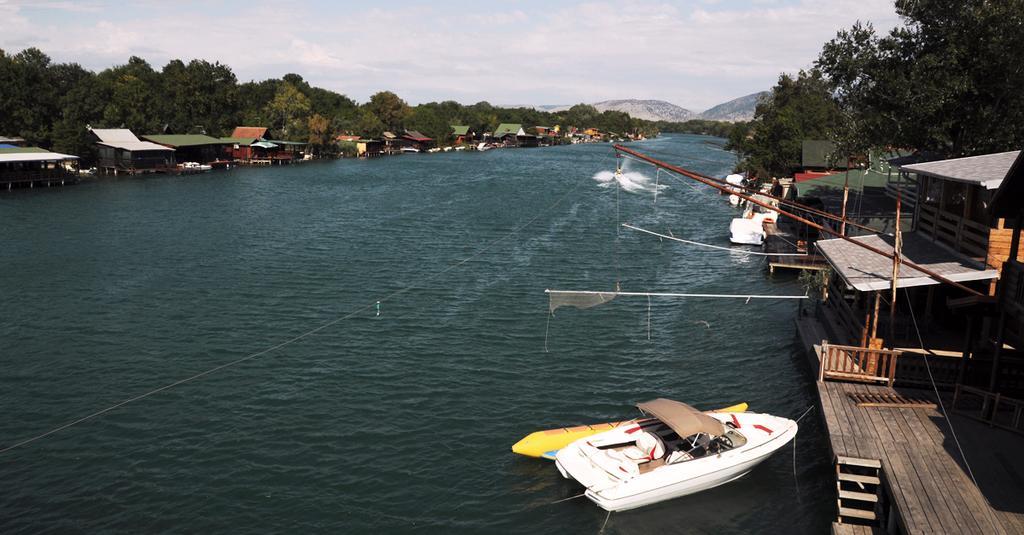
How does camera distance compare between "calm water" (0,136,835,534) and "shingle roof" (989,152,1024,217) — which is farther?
"calm water" (0,136,835,534)

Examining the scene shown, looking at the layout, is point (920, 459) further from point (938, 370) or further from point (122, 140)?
point (122, 140)

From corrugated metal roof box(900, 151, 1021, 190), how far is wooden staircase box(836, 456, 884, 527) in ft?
29.6

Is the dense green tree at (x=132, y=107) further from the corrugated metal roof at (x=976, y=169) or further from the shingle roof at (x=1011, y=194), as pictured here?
the shingle roof at (x=1011, y=194)

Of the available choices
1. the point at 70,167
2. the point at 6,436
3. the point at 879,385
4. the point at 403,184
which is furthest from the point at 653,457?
the point at 70,167

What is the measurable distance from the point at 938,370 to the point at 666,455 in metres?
8.83

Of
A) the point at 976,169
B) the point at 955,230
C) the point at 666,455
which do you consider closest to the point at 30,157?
the point at 666,455

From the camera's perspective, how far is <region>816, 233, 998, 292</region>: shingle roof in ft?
69.5

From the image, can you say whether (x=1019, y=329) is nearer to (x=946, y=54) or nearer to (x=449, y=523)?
(x=449, y=523)

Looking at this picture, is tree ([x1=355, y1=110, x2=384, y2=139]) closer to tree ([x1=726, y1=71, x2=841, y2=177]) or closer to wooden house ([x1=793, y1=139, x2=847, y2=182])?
tree ([x1=726, y1=71, x2=841, y2=177])

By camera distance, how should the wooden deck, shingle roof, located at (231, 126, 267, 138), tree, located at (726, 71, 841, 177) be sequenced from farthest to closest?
shingle roof, located at (231, 126, 267, 138) < tree, located at (726, 71, 841, 177) < the wooden deck

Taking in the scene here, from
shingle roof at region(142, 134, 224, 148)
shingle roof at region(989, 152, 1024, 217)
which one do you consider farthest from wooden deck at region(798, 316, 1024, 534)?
shingle roof at region(142, 134, 224, 148)

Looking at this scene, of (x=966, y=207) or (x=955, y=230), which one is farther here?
(x=955, y=230)

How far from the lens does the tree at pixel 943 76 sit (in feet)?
112

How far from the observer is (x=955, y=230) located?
77.6 feet
